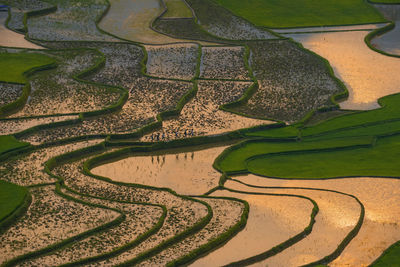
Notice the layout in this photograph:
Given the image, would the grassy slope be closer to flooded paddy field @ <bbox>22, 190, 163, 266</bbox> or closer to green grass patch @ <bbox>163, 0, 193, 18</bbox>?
green grass patch @ <bbox>163, 0, 193, 18</bbox>

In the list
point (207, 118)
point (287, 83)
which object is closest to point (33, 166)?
point (207, 118)

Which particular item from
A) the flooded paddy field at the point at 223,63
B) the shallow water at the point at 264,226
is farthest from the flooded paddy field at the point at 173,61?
the shallow water at the point at 264,226

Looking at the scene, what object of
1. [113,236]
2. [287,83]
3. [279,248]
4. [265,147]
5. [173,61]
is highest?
[173,61]

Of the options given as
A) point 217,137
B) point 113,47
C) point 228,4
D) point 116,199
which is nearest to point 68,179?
point 116,199

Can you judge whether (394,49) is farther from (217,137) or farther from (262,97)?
(217,137)

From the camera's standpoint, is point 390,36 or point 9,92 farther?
point 390,36

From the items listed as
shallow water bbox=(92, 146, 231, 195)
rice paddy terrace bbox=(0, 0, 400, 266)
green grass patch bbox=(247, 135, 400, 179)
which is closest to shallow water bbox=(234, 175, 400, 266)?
rice paddy terrace bbox=(0, 0, 400, 266)

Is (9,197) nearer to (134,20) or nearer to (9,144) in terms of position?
(9,144)
